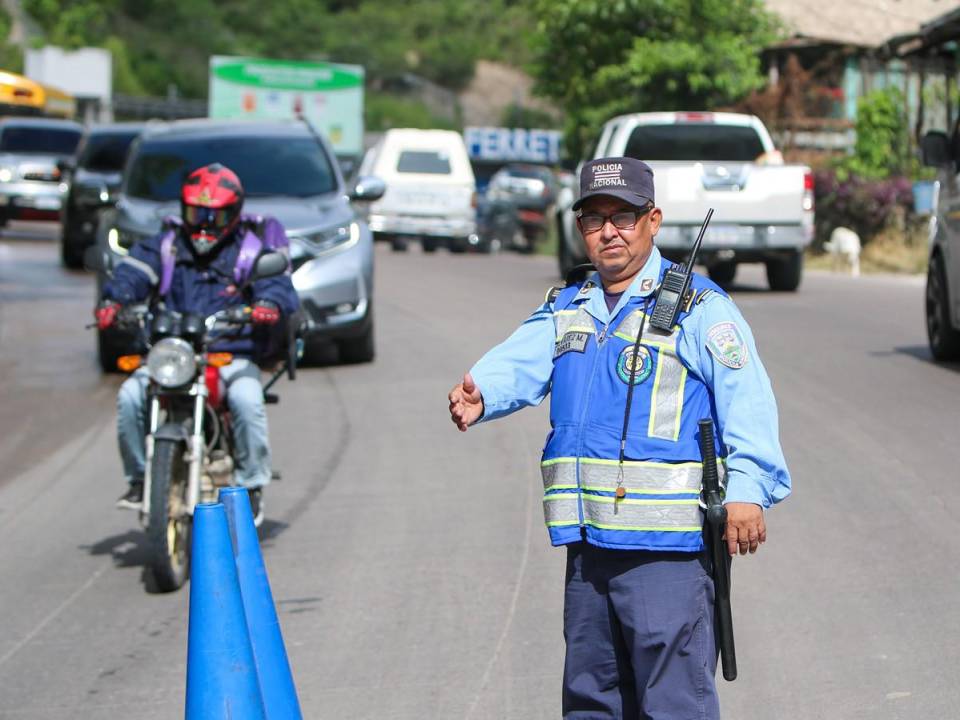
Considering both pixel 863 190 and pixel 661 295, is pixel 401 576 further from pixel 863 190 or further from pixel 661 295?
pixel 863 190

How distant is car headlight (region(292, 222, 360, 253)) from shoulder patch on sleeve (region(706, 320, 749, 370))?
364 inches

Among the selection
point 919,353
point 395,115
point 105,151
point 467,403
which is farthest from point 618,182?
point 395,115

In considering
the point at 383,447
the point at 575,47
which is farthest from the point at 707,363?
the point at 575,47

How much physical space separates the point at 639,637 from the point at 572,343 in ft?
2.38

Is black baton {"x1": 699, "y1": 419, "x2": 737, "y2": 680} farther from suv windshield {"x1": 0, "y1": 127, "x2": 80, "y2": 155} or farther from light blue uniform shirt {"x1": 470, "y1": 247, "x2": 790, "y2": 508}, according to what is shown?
suv windshield {"x1": 0, "y1": 127, "x2": 80, "y2": 155}

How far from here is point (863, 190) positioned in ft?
90.7

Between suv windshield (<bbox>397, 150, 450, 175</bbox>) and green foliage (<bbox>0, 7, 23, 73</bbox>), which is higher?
green foliage (<bbox>0, 7, 23, 73</bbox>)

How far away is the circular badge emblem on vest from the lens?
4105 millimetres

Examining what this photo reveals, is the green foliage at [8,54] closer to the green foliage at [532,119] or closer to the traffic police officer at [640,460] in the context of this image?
the green foliage at [532,119]

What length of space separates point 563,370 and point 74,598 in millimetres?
3524

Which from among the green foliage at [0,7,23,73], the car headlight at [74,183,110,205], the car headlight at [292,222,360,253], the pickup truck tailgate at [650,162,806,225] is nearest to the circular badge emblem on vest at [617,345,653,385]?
the car headlight at [292,222,360,253]

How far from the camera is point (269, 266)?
7414 mm

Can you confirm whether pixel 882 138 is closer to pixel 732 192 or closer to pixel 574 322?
pixel 732 192

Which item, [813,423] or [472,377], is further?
[813,423]
